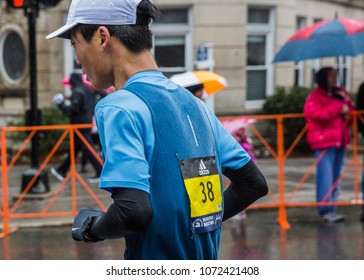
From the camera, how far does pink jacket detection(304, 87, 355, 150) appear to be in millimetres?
8352

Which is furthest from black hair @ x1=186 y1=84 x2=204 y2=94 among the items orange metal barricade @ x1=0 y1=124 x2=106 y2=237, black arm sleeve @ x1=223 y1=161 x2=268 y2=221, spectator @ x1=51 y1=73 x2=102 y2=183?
black arm sleeve @ x1=223 y1=161 x2=268 y2=221

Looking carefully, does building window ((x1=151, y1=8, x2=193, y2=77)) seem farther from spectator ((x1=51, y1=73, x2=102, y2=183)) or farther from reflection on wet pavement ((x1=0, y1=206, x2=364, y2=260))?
reflection on wet pavement ((x1=0, y1=206, x2=364, y2=260))

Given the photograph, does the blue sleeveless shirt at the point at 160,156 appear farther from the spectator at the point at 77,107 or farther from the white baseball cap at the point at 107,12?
the spectator at the point at 77,107

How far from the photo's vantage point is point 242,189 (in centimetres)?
261

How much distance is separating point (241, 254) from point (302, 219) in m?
2.16

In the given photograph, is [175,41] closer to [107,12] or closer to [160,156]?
[107,12]

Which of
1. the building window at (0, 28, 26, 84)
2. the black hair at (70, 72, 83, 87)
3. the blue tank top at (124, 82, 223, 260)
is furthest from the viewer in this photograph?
the building window at (0, 28, 26, 84)

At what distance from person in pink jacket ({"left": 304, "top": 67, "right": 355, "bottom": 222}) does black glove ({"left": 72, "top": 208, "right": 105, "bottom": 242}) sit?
20.8 ft

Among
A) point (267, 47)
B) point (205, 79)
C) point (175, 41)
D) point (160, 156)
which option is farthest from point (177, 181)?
point (267, 47)

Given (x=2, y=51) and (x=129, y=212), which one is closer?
(x=129, y=212)

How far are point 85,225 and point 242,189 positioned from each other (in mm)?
647

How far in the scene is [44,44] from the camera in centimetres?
1688

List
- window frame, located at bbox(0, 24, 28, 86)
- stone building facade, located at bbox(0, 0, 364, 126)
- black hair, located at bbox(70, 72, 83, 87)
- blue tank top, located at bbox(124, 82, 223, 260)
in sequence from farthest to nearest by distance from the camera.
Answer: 1. window frame, located at bbox(0, 24, 28, 86)
2. stone building facade, located at bbox(0, 0, 364, 126)
3. black hair, located at bbox(70, 72, 83, 87)
4. blue tank top, located at bbox(124, 82, 223, 260)

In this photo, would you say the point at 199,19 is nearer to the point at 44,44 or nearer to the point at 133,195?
the point at 44,44
